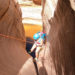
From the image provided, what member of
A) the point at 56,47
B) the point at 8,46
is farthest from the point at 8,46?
the point at 56,47

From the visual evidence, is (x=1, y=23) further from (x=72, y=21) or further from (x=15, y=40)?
(x=72, y=21)

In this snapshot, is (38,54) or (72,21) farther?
(38,54)

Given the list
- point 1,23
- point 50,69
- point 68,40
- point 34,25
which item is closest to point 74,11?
point 68,40

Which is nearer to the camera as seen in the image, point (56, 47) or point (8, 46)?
point (8, 46)

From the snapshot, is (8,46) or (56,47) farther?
(56,47)

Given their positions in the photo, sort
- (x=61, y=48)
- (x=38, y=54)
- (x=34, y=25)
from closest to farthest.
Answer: (x=61, y=48)
(x=38, y=54)
(x=34, y=25)

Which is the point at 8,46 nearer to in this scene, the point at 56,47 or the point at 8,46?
the point at 8,46

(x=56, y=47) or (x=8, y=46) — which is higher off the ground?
(x=8, y=46)

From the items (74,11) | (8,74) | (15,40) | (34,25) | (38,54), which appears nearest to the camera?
(74,11)

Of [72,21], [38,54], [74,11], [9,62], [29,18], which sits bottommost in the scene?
[38,54]

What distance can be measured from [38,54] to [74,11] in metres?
2.74

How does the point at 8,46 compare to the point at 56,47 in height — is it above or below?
above

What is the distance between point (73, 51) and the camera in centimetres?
229

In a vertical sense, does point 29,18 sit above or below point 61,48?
below
